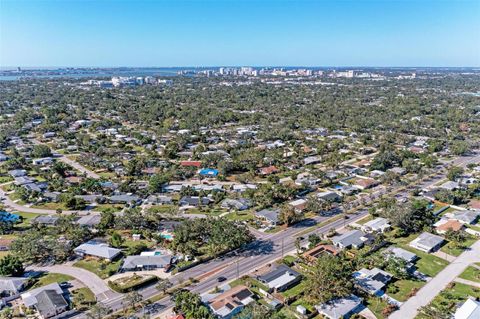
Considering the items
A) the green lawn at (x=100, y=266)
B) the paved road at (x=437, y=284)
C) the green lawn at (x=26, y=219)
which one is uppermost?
the green lawn at (x=26, y=219)

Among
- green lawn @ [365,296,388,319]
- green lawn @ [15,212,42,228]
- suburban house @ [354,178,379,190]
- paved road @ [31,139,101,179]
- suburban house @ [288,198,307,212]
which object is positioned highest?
paved road @ [31,139,101,179]

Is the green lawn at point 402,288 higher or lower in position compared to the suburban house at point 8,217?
lower

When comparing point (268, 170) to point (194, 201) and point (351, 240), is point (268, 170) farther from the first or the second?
point (351, 240)

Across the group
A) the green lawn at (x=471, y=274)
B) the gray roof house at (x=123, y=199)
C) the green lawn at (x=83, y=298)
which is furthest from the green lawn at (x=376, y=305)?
the gray roof house at (x=123, y=199)

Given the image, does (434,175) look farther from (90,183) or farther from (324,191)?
(90,183)

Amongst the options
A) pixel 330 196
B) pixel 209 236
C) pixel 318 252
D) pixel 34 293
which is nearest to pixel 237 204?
pixel 209 236

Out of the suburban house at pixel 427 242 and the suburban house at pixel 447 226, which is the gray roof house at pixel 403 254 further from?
the suburban house at pixel 447 226

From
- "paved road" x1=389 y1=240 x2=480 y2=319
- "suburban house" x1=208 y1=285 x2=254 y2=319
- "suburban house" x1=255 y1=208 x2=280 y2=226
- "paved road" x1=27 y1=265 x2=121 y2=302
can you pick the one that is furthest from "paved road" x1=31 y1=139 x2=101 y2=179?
"paved road" x1=389 y1=240 x2=480 y2=319

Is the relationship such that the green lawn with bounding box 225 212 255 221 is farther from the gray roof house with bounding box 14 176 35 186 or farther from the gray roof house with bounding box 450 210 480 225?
the gray roof house with bounding box 14 176 35 186
